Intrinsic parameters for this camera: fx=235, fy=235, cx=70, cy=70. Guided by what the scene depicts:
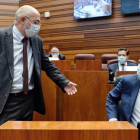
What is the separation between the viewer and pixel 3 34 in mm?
555

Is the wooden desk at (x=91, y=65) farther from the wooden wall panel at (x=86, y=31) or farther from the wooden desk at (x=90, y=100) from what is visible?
the wooden wall panel at (x=86, y=31)

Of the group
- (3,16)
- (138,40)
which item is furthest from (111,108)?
(3,16)

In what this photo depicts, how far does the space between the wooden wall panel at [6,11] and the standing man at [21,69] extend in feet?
6.95

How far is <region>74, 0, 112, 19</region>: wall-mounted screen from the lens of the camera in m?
2.11

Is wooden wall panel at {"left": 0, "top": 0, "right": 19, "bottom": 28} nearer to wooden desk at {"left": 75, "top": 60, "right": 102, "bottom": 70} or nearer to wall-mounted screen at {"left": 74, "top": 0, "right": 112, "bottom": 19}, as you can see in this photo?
wall-mounted screen at {"left": 74, "top": 0, "right": 112, "bottom": 19}

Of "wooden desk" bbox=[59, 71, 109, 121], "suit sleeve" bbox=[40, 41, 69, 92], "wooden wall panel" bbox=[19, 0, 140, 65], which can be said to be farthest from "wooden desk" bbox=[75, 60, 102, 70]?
"wooden wall panel" bbox=[19, 0, 140, 65]

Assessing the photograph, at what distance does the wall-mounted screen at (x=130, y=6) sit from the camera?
1.96 m

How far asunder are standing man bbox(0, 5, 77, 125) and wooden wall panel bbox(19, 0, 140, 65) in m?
1.60

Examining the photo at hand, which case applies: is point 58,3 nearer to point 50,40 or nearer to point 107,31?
point 50,40

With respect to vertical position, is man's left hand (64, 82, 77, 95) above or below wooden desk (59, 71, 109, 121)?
above

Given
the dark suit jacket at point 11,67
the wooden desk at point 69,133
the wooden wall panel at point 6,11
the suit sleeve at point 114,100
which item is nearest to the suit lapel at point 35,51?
the dark suit jacket at point 11,67

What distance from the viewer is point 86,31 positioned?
228 centimetres

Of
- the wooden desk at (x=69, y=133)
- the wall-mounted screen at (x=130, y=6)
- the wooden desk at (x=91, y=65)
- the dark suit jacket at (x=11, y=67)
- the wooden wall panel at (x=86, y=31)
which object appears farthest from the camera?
the wooden wall panel at (x=86, y=31)

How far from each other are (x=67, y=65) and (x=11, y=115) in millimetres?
548
